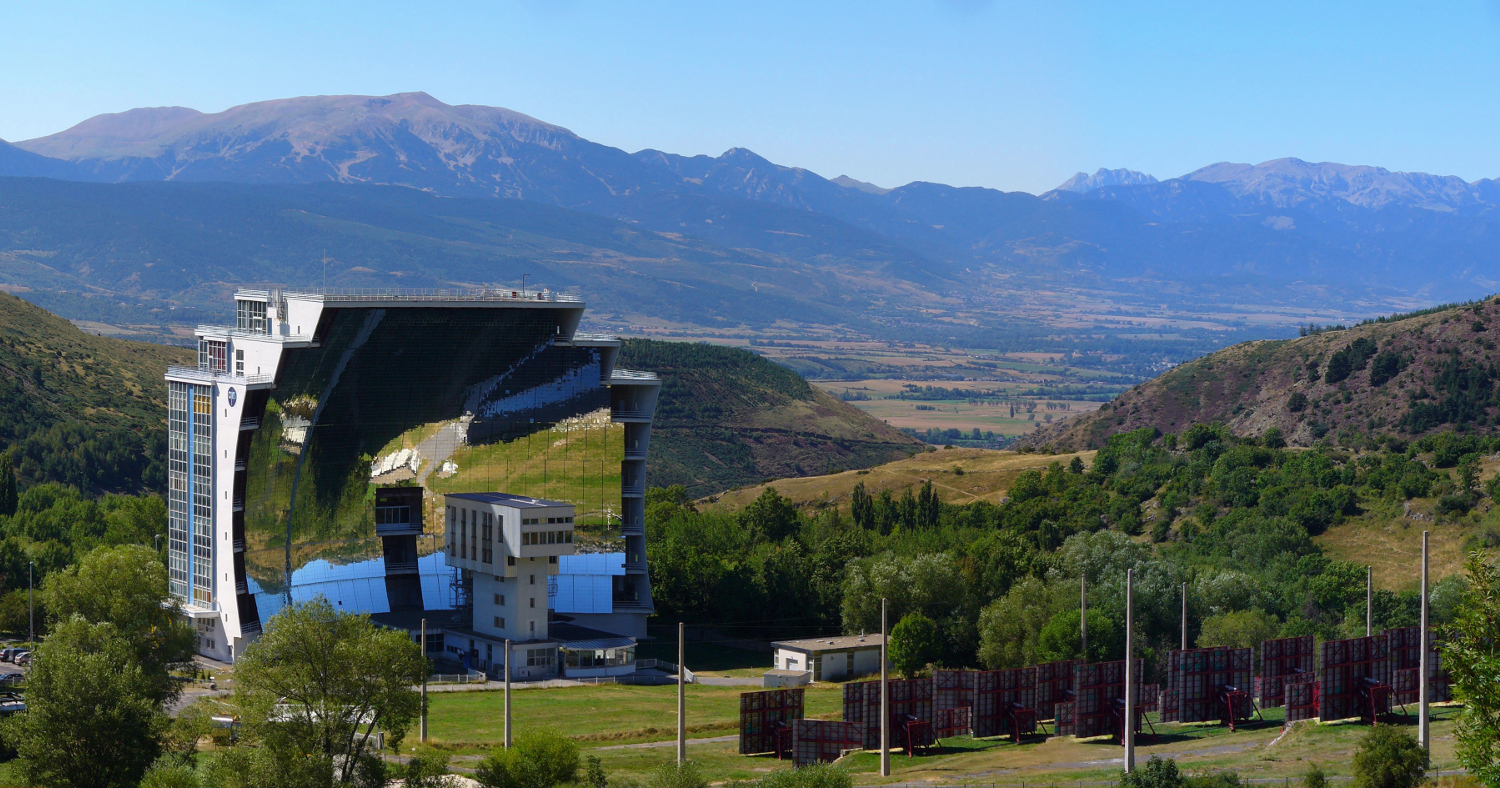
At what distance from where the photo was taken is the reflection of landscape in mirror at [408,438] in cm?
9094

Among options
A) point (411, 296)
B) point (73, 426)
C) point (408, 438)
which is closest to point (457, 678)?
point (408, 438)

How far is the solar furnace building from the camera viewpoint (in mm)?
90312

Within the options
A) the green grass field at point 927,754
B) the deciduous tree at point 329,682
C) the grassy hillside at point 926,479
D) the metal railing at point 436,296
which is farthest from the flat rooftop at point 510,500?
the grassy hillside at point 926,479

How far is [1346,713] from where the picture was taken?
65.4 m

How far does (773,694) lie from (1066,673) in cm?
1252

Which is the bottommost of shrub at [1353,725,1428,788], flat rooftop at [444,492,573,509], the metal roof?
the metal roof

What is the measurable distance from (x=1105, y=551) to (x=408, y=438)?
42405 mm

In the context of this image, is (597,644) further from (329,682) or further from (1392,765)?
(1392,765)

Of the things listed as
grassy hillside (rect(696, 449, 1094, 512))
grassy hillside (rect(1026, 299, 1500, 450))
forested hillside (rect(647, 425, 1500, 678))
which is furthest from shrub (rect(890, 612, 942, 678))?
grassy hillside (rect(1026, 299, 1500, 450))

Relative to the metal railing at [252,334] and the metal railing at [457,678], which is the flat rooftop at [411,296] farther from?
the metal railing at [457,678]

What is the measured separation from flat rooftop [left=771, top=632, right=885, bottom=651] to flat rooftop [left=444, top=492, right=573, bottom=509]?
14.6 metres

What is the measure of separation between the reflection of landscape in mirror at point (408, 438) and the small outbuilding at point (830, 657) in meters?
18.0

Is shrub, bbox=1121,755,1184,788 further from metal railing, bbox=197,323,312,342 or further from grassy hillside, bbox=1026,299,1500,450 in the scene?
grassy hillside, bbox=1026,299,1500,450

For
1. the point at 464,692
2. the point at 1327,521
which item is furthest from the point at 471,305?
the point at 1327,521
